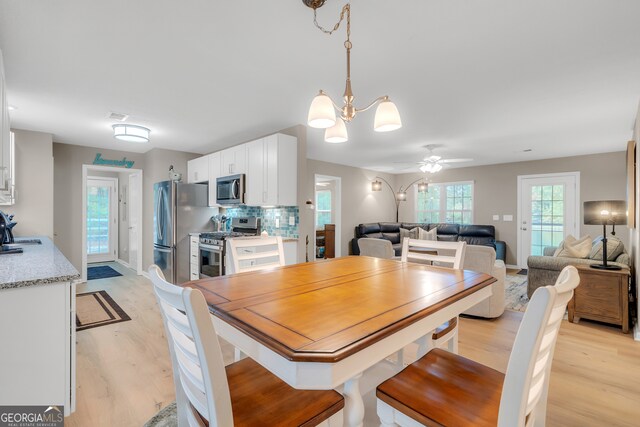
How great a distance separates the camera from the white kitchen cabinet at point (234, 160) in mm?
4195

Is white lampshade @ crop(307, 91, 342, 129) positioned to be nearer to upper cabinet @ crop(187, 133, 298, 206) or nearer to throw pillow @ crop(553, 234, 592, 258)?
upper cabinet @ crop(187, 133, 298, 206)

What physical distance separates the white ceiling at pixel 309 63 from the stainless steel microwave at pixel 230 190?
2.31 ft

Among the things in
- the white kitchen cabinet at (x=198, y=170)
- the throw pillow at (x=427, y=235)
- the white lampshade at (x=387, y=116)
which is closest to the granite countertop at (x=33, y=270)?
the white lampshade at (x=387, y=116)

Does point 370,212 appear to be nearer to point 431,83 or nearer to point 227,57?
point 431,83

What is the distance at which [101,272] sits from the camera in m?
5.80

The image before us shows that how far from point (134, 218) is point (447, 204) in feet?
23.5

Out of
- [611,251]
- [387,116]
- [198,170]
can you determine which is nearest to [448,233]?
[611,251]

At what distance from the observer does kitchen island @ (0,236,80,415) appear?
1484 millimetres

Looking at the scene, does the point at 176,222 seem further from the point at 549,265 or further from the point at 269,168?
the point at 549,265

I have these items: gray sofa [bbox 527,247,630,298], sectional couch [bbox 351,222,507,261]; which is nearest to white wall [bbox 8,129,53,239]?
sectional couch [bbox 351,222,507,261]

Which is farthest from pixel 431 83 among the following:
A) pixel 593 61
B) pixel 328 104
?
pixel 328 104

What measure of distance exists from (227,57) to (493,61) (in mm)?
1975

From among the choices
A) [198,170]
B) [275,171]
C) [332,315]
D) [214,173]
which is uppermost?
[198,170]

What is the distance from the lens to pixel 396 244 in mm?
7117
